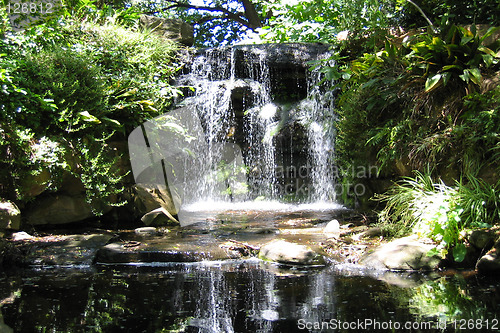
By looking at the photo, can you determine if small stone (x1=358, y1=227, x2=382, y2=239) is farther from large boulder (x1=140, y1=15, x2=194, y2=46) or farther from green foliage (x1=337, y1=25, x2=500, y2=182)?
large boulder (x1=140, y1=15, x2=194, y2=46)

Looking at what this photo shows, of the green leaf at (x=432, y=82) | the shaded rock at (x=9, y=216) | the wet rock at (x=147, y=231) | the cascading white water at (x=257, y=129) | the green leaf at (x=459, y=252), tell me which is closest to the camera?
the green leaf at (x=459, y=252)

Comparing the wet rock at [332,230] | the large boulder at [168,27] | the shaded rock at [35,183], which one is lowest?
the wet rock at [332,230]

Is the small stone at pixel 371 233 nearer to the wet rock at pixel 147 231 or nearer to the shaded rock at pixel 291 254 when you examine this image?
the shaded rock at pixel 291 254

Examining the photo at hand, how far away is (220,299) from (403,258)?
6.48 ft

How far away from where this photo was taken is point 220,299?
319 centimetres

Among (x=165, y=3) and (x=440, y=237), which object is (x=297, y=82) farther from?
(x=165, y=3)

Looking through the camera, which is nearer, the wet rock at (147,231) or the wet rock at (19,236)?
the wet rock at (19,236)

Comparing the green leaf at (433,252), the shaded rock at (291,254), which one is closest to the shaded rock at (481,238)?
the green leaf at (433,252)

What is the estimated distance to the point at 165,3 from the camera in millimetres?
18656

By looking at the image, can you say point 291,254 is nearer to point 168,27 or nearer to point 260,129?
point 260,129

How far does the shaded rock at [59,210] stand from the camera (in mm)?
5781

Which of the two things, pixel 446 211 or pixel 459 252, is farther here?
pixel 446 211

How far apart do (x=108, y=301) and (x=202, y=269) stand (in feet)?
4.03

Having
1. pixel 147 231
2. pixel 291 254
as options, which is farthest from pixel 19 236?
pixel 291 254
